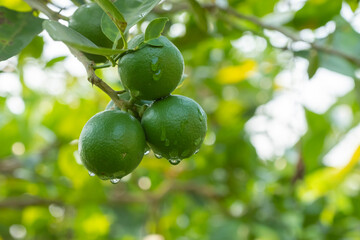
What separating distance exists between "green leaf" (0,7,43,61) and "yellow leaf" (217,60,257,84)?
169cm

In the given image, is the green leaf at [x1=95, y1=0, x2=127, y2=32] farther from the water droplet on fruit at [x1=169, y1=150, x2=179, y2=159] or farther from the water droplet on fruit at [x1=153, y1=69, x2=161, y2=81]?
the water droplet on fruit at [x1=169, y1=150, x2=179, y2=159]

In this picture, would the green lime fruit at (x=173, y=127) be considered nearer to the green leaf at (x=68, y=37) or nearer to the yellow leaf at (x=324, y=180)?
the green leaf at (x=68, y=37)

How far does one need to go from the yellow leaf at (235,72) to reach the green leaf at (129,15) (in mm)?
1743

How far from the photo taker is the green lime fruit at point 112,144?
0.98m

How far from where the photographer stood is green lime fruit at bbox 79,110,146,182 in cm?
98

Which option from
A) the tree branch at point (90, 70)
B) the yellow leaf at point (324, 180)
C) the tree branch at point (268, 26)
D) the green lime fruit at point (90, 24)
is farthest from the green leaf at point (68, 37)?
the yellow leaf at point (324, 180)

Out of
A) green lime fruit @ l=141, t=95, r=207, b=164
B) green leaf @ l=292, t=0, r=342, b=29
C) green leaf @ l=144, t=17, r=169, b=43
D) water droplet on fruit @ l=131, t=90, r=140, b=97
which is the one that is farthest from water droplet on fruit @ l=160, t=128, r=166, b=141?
green leaf @ l=292, t=0, r=342, b=29

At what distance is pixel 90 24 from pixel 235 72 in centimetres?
174

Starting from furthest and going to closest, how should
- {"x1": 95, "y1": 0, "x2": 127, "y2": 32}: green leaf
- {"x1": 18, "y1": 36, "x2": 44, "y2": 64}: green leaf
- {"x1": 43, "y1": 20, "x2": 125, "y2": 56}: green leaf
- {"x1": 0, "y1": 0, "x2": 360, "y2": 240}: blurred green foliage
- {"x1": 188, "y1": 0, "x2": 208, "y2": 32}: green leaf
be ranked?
{"x1": 0, "y1": 0, "x2": 360, "y2": 240}: blurred green foliage → {"x1": 18, "y1": 36, "x2": 44, "y2": 64}: green leaf → {"x1": 188, "y1": 0, "x2": 208, "y2": 32}: green leaf → {"x1": 95, "y1": 0, "x2": 127, "y2": 32}: green leaf → {"x1": 43, "y1": 20, "x2": 125, "y2": 56}: green leaf

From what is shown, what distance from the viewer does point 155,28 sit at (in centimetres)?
95

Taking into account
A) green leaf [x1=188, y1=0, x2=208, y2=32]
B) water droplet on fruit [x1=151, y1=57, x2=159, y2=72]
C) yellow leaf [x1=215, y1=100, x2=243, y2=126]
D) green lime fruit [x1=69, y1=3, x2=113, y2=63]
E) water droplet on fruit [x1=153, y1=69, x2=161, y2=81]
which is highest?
green lime fruit [x1=69, y1=3, x2=113, y2=63]

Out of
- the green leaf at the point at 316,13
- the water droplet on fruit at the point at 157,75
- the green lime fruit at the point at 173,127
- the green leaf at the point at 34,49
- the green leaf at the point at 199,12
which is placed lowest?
the green leaf at the point at 316,13

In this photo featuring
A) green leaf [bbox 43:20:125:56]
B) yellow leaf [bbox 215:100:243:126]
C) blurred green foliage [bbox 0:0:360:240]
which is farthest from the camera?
yellow leaf [bbox 215:100:243:126]

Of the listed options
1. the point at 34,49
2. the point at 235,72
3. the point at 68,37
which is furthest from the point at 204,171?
the point at 68,37
